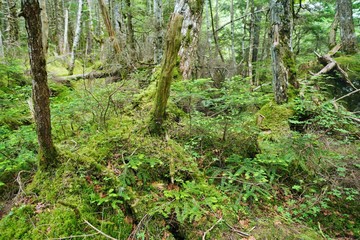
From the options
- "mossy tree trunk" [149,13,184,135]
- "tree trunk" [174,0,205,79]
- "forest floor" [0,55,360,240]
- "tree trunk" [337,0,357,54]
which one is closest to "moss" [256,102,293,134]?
"forest floor" [0,55,360,240]

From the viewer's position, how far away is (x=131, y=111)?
16.3ft

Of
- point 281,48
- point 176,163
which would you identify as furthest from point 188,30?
point 176,163

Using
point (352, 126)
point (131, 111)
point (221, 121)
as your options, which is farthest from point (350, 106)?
point (131, 111)

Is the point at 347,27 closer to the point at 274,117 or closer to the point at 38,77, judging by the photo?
the point at 274,117

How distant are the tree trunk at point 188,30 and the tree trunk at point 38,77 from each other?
4.04m

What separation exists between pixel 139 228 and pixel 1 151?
8.12ft

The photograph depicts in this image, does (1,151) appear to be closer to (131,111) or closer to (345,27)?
(131,111)

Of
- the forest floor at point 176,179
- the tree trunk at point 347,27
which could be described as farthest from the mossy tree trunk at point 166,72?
the tree trunk at point 347,27

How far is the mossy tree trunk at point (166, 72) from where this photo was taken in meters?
3.27

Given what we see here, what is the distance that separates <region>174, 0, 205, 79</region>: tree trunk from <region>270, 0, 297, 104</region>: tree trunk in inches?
74.4

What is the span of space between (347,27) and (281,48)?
6.25 metres

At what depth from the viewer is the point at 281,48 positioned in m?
5.58

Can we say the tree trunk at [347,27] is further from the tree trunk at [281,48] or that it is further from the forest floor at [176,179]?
the forest floor at [176,179]

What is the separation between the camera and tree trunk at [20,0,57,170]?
216 cm
